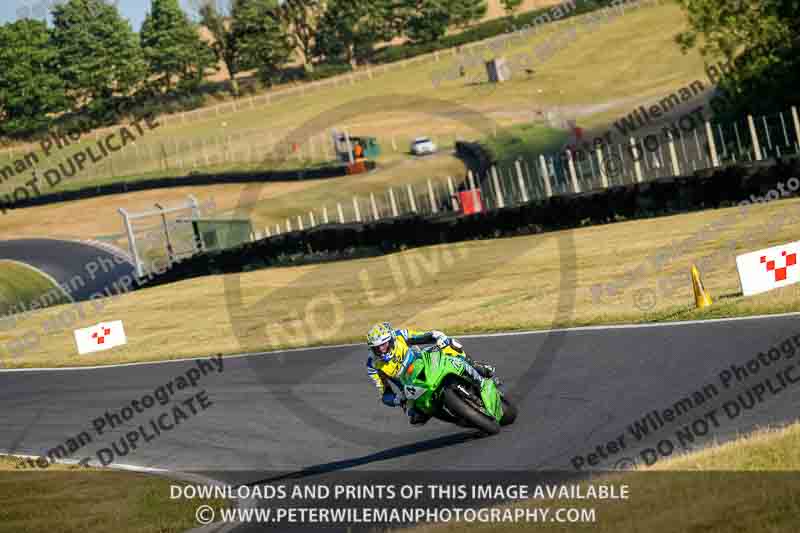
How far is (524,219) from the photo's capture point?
3012 centimetres

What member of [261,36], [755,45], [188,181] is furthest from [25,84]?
[755,45]

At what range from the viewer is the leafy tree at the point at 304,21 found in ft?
417

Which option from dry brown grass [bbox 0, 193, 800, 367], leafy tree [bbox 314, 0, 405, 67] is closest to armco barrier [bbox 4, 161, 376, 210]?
dry brown grass [bbox 0, 193, 800, 367]

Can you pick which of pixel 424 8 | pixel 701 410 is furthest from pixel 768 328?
pixel 424 8

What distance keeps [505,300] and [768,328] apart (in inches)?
368

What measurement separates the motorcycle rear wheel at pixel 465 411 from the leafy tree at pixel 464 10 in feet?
387

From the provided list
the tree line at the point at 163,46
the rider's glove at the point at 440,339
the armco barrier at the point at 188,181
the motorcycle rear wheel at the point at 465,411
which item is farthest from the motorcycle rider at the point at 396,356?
the tree line at the point at 163,46

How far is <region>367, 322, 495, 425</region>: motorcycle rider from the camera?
36.7 feet

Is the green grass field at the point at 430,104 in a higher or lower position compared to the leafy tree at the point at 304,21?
lower

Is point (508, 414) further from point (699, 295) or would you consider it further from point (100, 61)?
point (100, 61)

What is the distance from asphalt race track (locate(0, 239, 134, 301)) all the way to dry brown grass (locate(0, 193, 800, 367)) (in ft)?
32.7

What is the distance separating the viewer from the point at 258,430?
50.1 feet

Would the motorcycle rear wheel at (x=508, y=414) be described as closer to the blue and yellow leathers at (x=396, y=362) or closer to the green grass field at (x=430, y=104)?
the blue and yellow leathers at (x=396, y=362)

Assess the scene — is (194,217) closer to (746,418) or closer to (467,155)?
(467,155)
